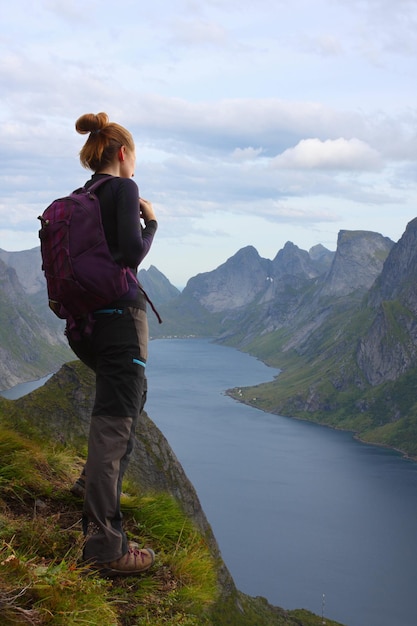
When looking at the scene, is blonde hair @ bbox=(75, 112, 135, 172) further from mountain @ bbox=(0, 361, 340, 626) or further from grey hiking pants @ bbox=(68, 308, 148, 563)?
mountain @ bbox=(0, 361, 340, 626)

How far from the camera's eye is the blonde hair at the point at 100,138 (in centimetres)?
735

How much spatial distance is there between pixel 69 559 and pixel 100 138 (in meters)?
4.97

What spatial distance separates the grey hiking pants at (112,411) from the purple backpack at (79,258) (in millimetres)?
299

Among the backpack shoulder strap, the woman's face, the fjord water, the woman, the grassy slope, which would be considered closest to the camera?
the grassy slope

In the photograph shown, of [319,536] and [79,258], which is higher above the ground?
[79,258]

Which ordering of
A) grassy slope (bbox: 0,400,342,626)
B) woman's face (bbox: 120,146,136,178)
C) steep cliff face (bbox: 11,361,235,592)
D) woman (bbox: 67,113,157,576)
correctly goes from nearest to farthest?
1. grassy slope (bbox: 0,400,342,626)
2. woman (bbox: 67,113,157,576)
3. woman's face (bbox: 120,146,136,178)
4. steep cliff face (bbox: 11,361,235,592)

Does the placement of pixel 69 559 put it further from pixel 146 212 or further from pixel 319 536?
pixel 319 536

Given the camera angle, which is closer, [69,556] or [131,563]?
[69,556]

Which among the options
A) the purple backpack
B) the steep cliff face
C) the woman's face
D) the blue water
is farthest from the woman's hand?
the blue water

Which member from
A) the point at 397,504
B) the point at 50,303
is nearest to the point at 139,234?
the point at 50,303

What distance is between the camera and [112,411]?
22.6 feet

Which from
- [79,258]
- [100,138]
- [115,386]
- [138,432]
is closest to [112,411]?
[115,386]

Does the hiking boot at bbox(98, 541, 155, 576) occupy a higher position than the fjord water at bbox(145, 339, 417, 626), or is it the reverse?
the hiking boot at bbox(98, 541, 155, 576)

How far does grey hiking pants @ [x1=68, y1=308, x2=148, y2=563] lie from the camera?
675cm
